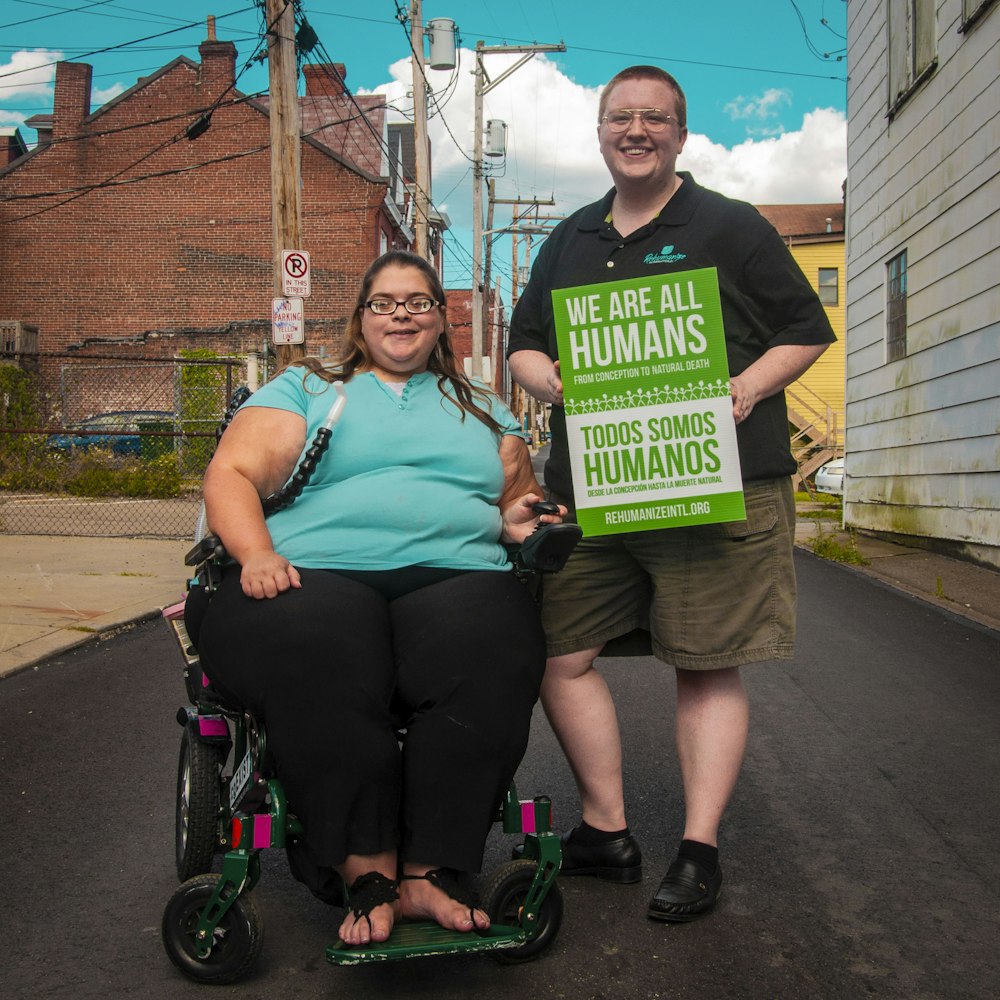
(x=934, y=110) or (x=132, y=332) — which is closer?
(x=934, y=110)

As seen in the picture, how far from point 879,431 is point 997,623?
631cm

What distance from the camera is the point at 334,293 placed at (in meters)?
30.8

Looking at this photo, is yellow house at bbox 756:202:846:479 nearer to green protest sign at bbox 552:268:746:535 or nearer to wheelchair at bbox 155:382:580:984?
green protest sign at bbox 552:268:746:535

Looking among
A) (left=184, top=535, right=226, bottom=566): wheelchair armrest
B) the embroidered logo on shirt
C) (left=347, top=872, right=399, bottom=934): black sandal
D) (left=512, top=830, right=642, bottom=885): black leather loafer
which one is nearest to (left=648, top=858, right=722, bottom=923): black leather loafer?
(left=512, top=830, right=642, bottom=885): black leather loafer

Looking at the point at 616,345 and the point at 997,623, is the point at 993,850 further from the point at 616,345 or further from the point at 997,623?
the point at 997,623

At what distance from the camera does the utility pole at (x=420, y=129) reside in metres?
21.2

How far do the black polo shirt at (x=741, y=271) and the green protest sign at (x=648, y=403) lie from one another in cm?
12

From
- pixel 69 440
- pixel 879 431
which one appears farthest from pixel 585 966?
pixel 69 440

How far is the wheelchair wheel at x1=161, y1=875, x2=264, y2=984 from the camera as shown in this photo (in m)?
2.50

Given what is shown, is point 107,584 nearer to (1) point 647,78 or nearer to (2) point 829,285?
(1) point 647,78

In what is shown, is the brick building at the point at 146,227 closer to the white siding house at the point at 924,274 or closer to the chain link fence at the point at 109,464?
the chain link fence at the point at 109,464

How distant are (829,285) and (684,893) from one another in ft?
109

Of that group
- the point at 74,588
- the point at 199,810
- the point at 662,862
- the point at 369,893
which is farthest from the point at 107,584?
the point at 369,893

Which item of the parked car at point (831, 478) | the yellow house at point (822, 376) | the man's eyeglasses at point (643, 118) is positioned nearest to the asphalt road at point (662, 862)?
the man's eyeglasses at point (643, 118)
